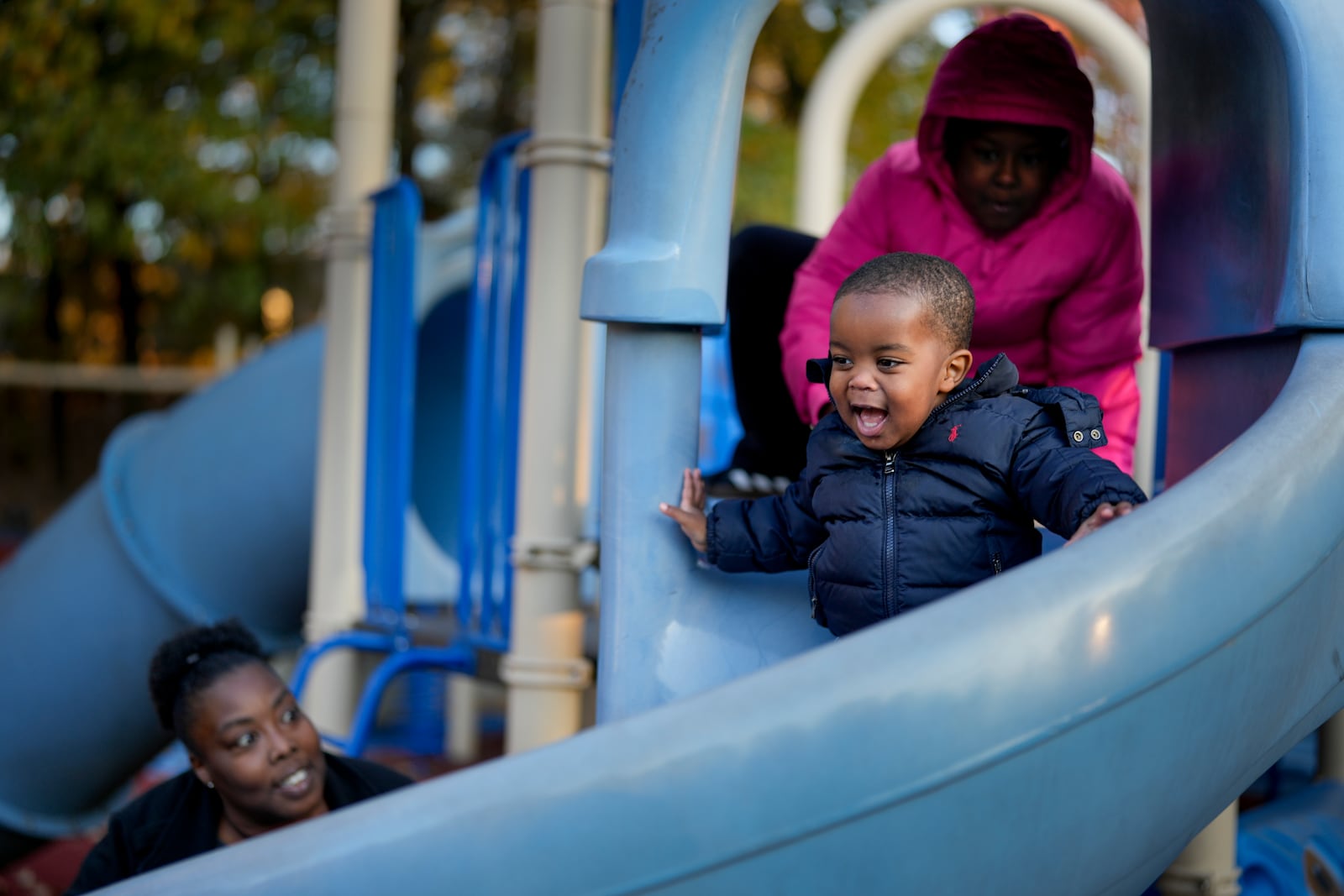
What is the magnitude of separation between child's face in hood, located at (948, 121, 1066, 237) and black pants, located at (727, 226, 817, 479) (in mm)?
780

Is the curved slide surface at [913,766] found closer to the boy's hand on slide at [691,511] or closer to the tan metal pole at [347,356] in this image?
the boy's hand on slide at [691,511]

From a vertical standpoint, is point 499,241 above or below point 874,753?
above

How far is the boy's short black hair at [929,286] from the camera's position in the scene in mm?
1632

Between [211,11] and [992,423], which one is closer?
[992,423]

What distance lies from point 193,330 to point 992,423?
12690 millimetres

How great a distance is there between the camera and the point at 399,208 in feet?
11.1

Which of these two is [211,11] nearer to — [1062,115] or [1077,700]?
[1062,115]

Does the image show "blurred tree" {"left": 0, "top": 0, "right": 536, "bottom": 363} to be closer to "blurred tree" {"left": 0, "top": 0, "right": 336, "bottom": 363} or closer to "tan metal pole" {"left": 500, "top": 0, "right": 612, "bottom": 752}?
"blurred tree" {"left": 0, "top": 0, "right": 336, "bottom": 363}

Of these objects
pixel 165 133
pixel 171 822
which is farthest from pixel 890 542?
pixel 165 133

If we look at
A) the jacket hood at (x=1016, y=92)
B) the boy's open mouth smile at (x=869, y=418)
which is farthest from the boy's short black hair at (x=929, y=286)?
the jacket hood at (x=1016, y=92)

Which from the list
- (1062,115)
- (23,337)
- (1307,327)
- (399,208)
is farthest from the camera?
(23,337)

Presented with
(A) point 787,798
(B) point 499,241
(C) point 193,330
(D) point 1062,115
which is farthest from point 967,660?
(C) point 193,330

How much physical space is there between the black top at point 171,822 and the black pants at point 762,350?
101 cm

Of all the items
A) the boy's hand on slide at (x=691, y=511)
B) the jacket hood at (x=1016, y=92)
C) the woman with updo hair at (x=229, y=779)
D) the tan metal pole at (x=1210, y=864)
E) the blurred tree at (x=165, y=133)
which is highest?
the blurred tree at (x=165, y=133)
